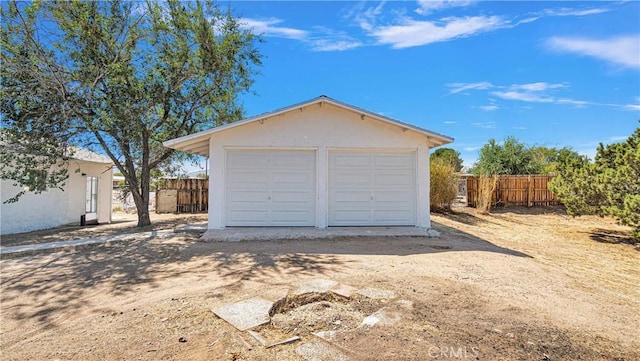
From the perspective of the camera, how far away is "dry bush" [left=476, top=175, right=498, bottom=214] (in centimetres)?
1492

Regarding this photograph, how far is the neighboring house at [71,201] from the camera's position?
33.4 feet

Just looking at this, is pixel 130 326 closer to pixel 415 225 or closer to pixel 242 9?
pixel 415 225

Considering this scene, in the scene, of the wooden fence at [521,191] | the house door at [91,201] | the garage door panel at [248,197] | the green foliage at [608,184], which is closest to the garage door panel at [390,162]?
the garage door panel at [248,197]

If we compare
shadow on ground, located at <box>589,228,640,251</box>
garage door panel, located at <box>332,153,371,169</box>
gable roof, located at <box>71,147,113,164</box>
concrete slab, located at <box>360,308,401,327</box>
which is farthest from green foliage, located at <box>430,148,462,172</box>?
gable roof, located at <box>71,147,113,164</box>

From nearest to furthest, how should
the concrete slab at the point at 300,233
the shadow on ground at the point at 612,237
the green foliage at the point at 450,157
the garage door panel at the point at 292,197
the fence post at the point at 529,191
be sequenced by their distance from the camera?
the concrete slab at the point at 300,233 < the garage door panel at the point at 292,197 < the shadow on ground at the point at 612,237 < the green foliage at the point at 450,157 < the fence post at the point at 529,191

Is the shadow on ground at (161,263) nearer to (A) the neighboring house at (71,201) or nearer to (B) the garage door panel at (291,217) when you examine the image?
(B) the garage door panel at (291,217)

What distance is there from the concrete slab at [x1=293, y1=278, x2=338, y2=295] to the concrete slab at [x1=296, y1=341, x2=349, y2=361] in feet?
4.21

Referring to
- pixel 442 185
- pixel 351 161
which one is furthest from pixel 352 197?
pixel 442 185

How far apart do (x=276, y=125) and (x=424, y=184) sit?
449 centimetres

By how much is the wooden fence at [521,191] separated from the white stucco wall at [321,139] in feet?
30.0

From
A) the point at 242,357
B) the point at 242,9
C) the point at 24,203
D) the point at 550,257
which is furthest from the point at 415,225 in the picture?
the point at 24,203

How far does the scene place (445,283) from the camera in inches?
178

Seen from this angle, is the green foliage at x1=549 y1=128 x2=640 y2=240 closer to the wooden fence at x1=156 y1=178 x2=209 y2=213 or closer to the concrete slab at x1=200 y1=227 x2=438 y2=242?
the concrete slab at x1=200 y1=227 x2=438 y2=242

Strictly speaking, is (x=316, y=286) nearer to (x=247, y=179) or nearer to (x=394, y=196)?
(x=247, y=179)
